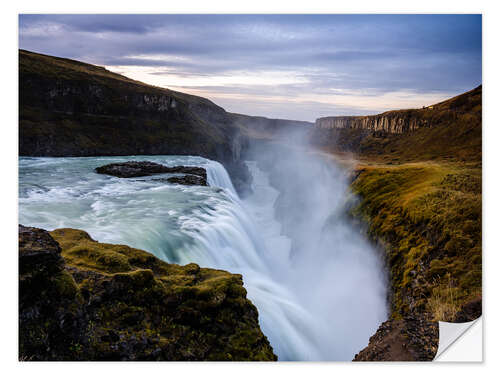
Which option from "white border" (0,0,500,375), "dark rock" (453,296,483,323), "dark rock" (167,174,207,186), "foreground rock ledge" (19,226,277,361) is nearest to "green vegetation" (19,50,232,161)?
"dark rock" (167,174,207,186)

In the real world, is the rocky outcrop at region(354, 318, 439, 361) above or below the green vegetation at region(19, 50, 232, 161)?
below

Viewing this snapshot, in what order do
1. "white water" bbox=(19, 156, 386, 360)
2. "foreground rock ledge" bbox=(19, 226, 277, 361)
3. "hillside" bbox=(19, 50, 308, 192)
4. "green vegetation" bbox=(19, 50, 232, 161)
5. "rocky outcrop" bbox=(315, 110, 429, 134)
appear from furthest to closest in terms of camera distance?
"hillside" bbox=(19, 50, 308, 192) → "green vegetation" bbox=(19, 50, 232, 161) → "rocky outcrop" bbox=(315, 110, 429, 134) → "white water" bbox=(19, 156, 386, 360) → "foreground rock ledge" bbox=(19, 226, 277, 361)

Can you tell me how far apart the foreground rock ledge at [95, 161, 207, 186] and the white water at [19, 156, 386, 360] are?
1.64 metres

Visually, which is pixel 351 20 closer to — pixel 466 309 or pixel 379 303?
pixel 466 309

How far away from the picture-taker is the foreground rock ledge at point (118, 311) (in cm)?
519

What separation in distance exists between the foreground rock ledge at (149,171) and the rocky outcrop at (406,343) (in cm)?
1980

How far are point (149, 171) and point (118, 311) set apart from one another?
2480 cm

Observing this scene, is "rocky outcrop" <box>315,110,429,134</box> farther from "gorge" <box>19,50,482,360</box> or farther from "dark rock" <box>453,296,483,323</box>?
"dark rock" <box>453,296,483,323</box>

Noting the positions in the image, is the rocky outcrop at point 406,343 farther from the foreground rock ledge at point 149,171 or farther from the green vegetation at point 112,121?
the green vegetation at point 112,121

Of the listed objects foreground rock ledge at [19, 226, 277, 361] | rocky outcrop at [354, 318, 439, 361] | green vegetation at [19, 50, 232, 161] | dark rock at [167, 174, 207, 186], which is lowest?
rocky outcrop at [354, 318, 439, 361]

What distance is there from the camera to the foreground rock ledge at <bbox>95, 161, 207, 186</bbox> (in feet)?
86.1

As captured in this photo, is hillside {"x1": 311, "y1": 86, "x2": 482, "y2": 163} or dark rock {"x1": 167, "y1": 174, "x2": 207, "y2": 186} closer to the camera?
hillside {"x1": 311, "y1": 86, "x2": 482, "y2": 163}

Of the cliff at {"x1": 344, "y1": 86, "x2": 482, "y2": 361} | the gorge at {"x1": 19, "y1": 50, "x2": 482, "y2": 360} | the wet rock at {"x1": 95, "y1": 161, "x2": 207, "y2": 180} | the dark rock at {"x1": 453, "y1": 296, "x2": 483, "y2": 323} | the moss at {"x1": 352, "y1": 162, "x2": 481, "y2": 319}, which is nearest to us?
the dark rock at {"x1": 453, "y1": 296, "x2": 483, "y2": 323}
